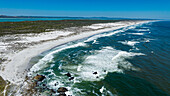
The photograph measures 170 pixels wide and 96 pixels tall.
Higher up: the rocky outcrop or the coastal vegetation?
the coastal vegetation

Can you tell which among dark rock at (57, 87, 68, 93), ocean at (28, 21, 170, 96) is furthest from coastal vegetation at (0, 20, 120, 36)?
dark rock at (57, 87, 68, 93)

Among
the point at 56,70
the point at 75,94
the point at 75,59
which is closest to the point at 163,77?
the point at 75,94

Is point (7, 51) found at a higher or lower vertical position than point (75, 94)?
higher

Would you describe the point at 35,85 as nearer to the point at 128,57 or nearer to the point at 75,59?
the point at 75,59

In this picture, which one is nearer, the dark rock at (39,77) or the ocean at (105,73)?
the ocean at (105,73)

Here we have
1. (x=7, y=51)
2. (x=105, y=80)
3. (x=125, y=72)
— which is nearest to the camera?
(x=105, y=80)

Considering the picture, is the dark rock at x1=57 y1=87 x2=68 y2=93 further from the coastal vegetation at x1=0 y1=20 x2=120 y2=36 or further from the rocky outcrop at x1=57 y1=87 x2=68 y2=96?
the coastal vegetation at x1=0 y1=20 x2=120 y2=36

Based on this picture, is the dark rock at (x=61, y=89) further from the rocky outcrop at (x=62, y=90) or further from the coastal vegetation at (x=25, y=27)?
the coastal vegetation at (x=25, y=27)

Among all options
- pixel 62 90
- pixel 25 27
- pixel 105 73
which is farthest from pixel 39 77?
pixel 25 27

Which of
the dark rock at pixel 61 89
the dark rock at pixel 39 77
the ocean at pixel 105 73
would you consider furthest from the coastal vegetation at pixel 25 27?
the dark rock at pixel 61 89

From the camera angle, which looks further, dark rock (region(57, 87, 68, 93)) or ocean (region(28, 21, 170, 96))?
ocean (region(28, 21, 170, 96))

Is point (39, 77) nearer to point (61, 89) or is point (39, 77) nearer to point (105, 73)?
point (61, 89)
